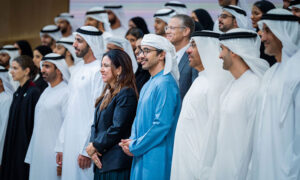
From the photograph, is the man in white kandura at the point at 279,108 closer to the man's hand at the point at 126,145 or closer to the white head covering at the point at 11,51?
the man's hand at the point at 126,145

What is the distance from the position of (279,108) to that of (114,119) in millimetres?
1538

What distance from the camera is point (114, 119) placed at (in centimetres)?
450

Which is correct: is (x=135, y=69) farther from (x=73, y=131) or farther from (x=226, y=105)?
(x=226, y=105)

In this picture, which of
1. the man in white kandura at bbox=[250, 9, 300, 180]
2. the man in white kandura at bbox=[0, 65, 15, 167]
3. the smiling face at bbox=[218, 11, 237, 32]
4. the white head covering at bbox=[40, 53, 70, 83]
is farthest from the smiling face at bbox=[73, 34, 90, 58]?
the man in white kandura at bbox=[250, 9, 300, 180]

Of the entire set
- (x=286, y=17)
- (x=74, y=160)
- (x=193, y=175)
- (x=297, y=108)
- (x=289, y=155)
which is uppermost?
(x=286, y=17)

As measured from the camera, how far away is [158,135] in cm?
416

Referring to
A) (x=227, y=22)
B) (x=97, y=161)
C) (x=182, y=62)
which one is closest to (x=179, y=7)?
(x=227, y=22)

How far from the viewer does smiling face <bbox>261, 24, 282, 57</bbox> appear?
372 centimetres

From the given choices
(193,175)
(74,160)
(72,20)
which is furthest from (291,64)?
(72,20)

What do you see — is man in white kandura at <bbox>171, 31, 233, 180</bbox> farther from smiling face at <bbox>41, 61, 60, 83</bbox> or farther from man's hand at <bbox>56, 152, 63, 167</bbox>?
smiling face at <bbox>41, 61, 60, 83</bbox>

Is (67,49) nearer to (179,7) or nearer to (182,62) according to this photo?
(179,7)

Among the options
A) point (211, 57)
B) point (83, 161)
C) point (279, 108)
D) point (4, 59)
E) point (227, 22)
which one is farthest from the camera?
point (4, 59)

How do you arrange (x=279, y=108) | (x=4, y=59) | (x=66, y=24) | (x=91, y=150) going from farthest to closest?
(x=66, y=24) < (x=4, y=59) < (x=91, y=150) < (x=279, y=108)

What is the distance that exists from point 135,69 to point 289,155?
7.96 feet
